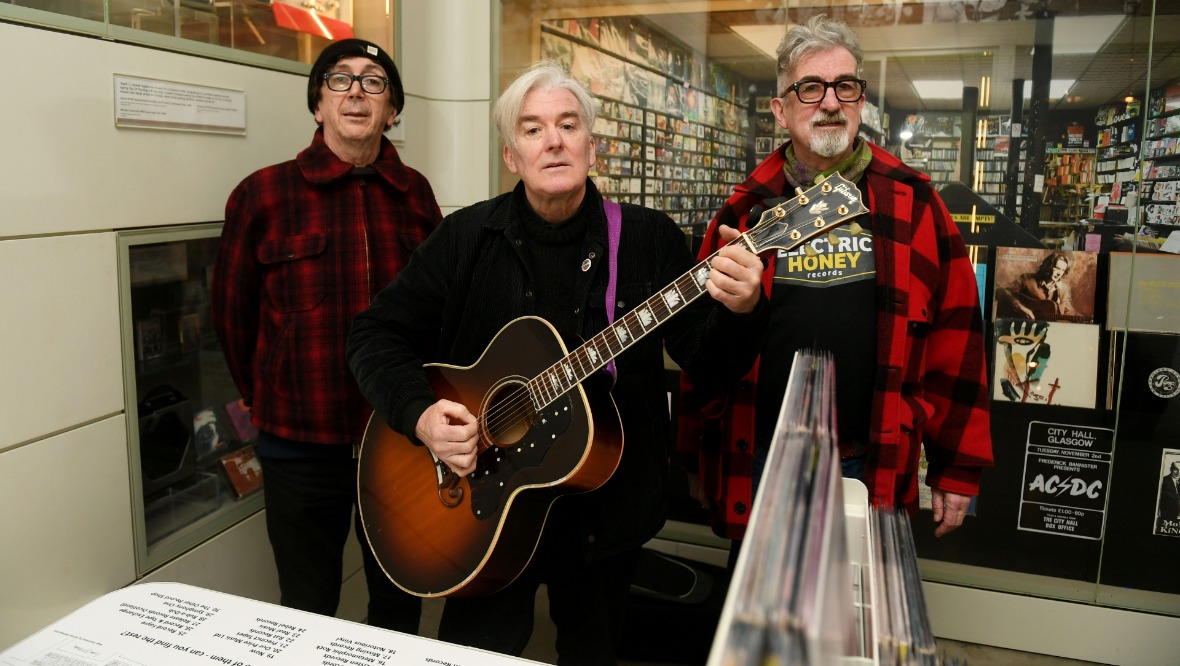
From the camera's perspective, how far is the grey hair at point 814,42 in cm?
191

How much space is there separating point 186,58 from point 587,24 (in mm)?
1581

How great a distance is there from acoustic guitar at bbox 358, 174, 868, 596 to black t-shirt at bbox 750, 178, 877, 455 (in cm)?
9

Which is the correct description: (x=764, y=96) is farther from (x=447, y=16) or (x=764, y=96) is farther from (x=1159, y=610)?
(x=1159, y=610)

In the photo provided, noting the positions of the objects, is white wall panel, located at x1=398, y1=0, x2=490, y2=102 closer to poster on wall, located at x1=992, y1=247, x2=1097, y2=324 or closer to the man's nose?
the man's nose

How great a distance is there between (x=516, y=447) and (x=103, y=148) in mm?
1196

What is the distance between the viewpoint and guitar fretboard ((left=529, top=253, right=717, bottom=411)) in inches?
60.5

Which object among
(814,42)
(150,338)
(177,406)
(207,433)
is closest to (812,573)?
(814,42)

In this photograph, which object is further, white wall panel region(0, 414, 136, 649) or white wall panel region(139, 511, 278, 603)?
white wall panel region(139, 511, 278, 603)

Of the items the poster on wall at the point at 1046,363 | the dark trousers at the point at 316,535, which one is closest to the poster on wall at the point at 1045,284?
the poster on wall at the point at 1046,363

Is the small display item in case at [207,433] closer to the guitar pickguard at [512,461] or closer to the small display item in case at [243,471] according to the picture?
the small display item in case at [243,471]

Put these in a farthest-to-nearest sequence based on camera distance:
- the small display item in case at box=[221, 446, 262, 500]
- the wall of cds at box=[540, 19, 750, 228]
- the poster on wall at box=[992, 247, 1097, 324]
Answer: the wall of cds at box=[540, 19, 750, 228] → the poster on wall at box=[992, 247, 1097, 324] → the small display item in case at box=[221, 446, 262, 500]

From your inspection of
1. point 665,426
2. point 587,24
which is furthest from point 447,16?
point 665,426

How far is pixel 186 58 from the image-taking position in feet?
7.08

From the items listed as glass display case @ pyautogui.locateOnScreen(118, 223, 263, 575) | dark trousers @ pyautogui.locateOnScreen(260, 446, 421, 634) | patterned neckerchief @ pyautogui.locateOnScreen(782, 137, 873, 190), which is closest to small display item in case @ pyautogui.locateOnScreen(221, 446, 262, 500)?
glass display case @ pyautogui.locateOnScreen(118, 223, 263, 575)
